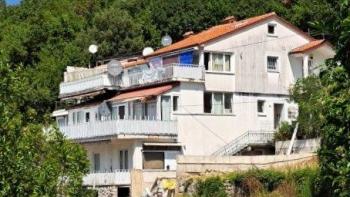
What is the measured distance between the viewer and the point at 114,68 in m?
51.3

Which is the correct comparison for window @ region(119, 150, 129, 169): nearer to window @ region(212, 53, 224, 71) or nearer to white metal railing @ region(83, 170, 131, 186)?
white metal railing @ region(83, 170, 131, 186)

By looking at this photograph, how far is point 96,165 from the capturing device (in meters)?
51.3

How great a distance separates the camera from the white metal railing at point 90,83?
5231 centimetres

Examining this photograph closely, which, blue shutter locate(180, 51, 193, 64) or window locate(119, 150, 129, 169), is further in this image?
blue shutter locate(180, 51, 193, 64)

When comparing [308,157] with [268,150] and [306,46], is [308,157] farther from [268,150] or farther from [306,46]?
[306,46]

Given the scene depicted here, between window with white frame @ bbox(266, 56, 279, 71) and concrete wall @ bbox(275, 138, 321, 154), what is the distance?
574 cm

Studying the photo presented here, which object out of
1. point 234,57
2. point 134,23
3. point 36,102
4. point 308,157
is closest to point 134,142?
point 234,57

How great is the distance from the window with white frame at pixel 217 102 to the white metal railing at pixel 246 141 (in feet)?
5.66

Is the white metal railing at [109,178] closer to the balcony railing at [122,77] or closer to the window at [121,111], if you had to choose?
the window at [121,111]

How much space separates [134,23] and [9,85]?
51892 mm

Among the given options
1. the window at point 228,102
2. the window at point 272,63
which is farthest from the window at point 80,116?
the window at point 272,63

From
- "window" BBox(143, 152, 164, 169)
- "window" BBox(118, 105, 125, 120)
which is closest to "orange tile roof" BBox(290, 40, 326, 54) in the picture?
"window" BBox(118, 105, 125, 120)

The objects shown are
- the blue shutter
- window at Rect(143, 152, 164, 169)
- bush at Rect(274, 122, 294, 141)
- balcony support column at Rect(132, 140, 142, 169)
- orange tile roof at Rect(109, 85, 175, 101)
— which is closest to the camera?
balcony support column at Rect(132, 140, 142, 169)

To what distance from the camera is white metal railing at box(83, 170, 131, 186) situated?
1821 inches
